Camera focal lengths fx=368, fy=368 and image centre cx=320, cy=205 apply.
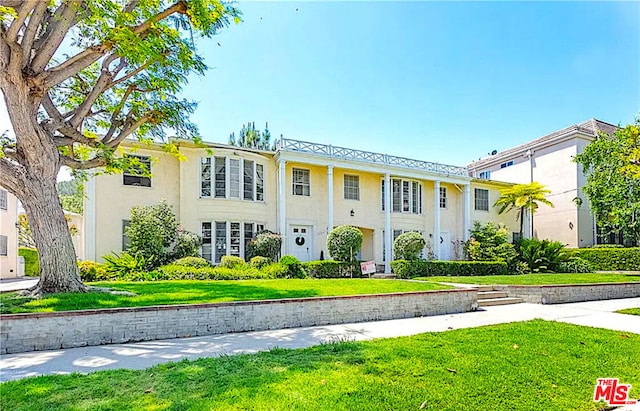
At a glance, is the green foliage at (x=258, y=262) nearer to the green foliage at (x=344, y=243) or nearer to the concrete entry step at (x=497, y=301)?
the green foliage at (x=344, y=243)

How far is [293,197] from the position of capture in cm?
1836

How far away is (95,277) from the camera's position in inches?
500

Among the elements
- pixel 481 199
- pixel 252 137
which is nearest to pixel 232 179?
pixel 481 199

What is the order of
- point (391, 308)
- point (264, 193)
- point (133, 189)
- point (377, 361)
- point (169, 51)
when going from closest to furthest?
point (377, 361), point (391, 308), point (169, 51), point (133, 189), point (264, 193)

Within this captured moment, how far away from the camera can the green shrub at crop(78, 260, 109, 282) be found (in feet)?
40.7

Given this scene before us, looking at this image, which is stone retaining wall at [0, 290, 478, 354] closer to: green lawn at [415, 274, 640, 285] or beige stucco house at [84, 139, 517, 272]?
green lawn at [415, 274, 640, 285]

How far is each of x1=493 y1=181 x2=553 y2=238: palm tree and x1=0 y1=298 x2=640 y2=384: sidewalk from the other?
14.3m

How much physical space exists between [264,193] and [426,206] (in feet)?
33.5

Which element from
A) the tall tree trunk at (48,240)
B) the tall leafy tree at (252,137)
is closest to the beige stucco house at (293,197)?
the tall tree trunk at (48,240)

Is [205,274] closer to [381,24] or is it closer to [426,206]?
[381,24]

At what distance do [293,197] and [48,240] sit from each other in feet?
37.1

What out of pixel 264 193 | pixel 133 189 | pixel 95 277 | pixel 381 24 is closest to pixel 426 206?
pixel 264 193

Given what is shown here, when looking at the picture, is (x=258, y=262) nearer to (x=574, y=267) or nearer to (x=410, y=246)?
(x=410, y=246)

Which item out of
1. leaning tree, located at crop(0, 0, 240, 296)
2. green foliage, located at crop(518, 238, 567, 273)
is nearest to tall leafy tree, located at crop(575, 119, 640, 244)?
green foliage, located at crop(518, 238, 567, 273)
